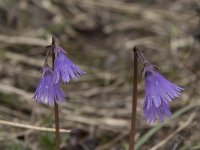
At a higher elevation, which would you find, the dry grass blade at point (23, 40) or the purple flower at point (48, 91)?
the dry grass blade at point (23, 40)

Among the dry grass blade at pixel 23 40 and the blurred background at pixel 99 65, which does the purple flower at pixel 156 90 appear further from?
the dry grass blade at pixel 23 40

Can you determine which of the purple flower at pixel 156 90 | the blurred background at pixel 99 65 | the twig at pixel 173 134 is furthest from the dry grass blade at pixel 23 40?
the purple flower at pixel 156 90

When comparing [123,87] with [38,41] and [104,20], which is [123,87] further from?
[104,20]

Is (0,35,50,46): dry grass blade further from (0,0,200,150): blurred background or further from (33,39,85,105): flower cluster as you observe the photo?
(33,39,85,105): flower cluster

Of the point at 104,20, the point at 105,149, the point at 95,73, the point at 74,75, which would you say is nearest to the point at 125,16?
the point at 104,20

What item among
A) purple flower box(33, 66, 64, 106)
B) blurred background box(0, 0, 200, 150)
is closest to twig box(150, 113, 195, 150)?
blurred background box(0, 0, 200, 150)

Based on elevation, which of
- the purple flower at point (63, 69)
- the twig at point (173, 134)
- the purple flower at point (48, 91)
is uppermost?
the purple flower at point (63, 69)

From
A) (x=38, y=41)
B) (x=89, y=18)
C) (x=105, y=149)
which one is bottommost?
(x=105, y=149)
